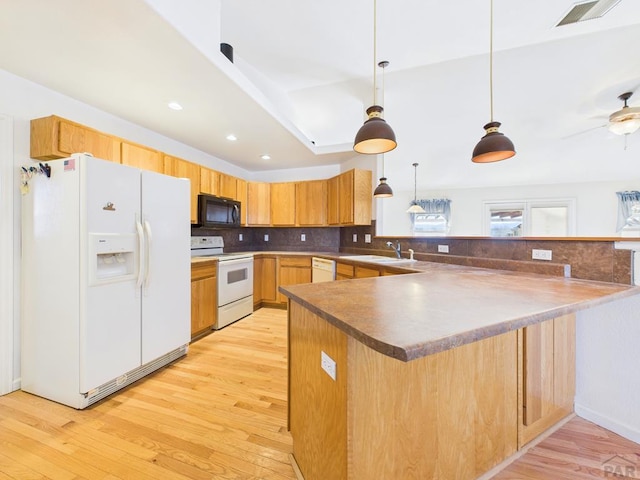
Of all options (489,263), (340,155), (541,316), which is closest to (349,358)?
(541,316)

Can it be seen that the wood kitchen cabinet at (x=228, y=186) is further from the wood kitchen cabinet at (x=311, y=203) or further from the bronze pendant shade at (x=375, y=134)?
the bronze pendant shade at (x=375, y=134)

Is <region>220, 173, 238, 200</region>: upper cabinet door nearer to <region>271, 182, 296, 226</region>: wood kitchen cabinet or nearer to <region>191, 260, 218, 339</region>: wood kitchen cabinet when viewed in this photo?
<region>271, 182, 296, 226</region>: wood kitchen cabinet

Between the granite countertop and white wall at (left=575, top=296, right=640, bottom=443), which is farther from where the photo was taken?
white wall at (left=575, top=296, right=640, bottom=443)

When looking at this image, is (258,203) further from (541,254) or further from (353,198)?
(541,254)

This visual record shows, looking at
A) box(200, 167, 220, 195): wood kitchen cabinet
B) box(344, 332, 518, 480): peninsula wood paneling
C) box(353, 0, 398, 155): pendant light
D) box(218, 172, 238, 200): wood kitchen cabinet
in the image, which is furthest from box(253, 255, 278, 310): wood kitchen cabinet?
box(344, 332, 518, 480): peninsula wood paneling

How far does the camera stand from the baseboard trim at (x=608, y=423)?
143 centimetres

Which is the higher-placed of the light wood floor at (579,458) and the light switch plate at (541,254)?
the light switch plate at (541,254)

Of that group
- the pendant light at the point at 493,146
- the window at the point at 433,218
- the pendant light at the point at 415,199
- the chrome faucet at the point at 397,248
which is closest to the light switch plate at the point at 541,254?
the pendant light at the point at 493,146

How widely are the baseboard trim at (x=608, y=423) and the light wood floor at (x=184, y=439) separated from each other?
0.12ft

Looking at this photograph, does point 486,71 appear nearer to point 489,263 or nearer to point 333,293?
point 489,263

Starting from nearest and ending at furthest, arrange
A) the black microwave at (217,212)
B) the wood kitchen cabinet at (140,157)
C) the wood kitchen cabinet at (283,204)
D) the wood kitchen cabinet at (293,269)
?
the wood kitchen cabinet at (140,157)
the black microwave at (217,212)
the wood kitchen cabinet at (293,269)
the wood kitchen cabinet at (283,204)

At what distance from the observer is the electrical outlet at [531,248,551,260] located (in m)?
1.81

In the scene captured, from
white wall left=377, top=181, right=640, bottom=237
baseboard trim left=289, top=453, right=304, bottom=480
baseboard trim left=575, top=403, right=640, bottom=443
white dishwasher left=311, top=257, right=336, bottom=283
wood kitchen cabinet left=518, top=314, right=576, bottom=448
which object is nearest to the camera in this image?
baseboard trim left=289, top=453, right=304, bottom=480

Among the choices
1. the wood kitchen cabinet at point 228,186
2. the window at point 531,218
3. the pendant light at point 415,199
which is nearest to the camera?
the wood kitchen cabinet at point 228,186
